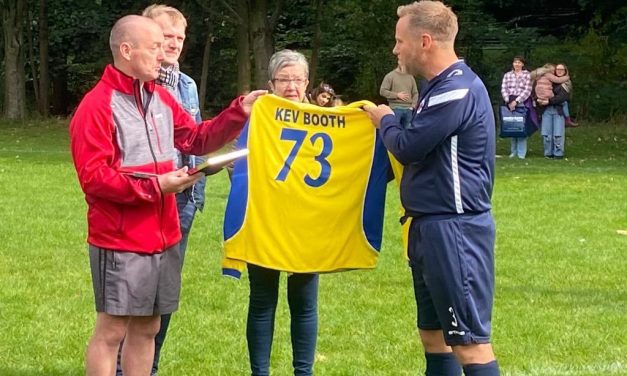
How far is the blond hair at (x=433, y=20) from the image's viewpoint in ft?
14.4

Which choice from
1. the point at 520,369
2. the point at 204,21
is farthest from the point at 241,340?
the point at 204,21

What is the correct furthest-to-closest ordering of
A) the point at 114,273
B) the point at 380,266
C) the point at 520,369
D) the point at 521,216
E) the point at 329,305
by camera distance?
the point at 521,216, the point at 380,266, the point at 329,305, the point at 520,369, the point at 114,273

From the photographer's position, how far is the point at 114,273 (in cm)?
454

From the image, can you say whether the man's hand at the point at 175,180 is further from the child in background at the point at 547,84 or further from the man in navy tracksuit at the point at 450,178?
the child in background at the point at 547,84

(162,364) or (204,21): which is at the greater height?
(204,21)

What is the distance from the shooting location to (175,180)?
4422 millimetres

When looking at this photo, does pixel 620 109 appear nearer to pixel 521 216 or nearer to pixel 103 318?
pixel 521 216

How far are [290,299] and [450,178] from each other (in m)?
1.45

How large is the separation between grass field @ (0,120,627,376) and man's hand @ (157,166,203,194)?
196 centimetres

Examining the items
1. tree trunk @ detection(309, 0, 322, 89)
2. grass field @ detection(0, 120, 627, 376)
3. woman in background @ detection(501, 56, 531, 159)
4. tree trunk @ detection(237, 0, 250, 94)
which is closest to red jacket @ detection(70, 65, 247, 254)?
grass field @ detection(0, 120, 627, 376)

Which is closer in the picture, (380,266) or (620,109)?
(380,266)

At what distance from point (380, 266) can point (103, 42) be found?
2482cm

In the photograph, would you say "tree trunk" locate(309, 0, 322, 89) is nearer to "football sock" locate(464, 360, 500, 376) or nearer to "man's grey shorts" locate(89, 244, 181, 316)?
"man's grey shorts" locate(89, 244, 181, 316)

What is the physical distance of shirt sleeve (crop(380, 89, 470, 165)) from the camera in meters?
4.32
